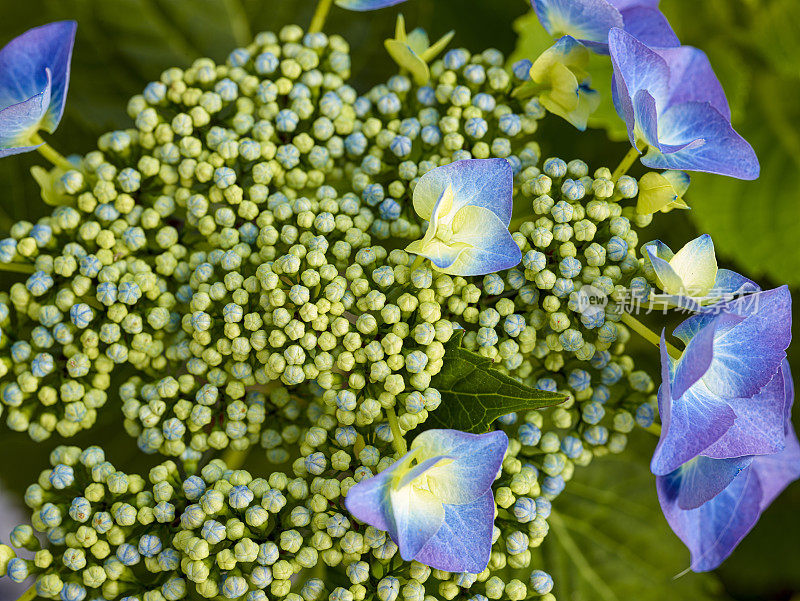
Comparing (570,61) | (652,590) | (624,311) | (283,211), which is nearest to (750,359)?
(624,311)

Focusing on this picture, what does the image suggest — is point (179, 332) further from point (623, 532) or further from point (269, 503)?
point (623, 532)

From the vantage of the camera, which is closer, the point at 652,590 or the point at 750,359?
the point at 750,359

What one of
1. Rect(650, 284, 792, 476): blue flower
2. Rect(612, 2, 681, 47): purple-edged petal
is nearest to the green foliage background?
Rect(612, 2, 681, 47): purple-edged petal

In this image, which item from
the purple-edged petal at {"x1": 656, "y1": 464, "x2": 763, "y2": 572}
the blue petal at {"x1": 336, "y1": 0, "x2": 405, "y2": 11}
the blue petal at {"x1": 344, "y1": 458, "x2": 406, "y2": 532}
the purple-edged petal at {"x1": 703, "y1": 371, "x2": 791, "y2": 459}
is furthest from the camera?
the blue petal at {"x1": 336, "y1": 0, "x2": 405, "y2": 11}

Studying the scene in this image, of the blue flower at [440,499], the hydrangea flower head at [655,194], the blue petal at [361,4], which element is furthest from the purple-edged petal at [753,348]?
the blue petal at [361,4]

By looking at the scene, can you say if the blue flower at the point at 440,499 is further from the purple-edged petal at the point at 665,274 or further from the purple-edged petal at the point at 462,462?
the purple-edged petal at the point at 665,274

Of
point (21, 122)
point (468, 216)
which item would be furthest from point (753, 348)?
point (21, 122)

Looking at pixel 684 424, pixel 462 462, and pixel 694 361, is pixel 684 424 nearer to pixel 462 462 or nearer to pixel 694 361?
pixel 694 361

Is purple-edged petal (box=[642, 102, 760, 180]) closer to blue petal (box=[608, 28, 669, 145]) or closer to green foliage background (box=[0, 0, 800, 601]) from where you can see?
blue petal (box=[608, 28, 669, 145])
